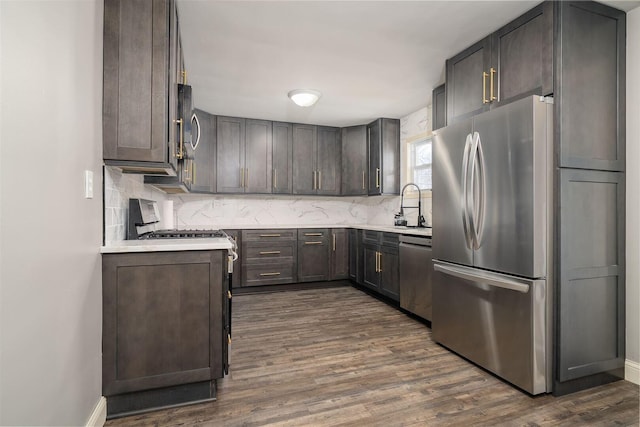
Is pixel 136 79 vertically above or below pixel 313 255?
above

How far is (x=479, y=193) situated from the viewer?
2.28 m

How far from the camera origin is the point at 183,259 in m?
1.90

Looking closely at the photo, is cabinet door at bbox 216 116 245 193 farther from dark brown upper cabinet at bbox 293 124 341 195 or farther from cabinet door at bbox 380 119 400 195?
cabinet door at bbox 380 119 400 195

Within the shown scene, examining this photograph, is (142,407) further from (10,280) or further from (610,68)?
(610,68)

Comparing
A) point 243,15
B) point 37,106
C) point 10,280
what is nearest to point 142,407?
point 10,280

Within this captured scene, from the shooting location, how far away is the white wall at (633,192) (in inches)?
84.4

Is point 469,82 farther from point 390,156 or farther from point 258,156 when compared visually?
point 258,156

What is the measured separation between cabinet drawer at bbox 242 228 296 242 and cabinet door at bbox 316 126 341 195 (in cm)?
89

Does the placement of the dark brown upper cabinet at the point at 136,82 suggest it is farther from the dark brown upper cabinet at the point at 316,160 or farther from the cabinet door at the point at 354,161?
the cabinet door at the point at 354,161

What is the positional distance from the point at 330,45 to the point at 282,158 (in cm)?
246

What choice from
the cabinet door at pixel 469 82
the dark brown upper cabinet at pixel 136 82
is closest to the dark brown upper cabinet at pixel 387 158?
the cabinet door at pixel 469 82

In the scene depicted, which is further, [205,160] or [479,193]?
[205,160]

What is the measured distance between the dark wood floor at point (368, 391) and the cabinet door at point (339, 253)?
1.78m

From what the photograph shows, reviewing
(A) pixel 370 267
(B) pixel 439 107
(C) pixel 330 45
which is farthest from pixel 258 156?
(B) pixel 439 107
